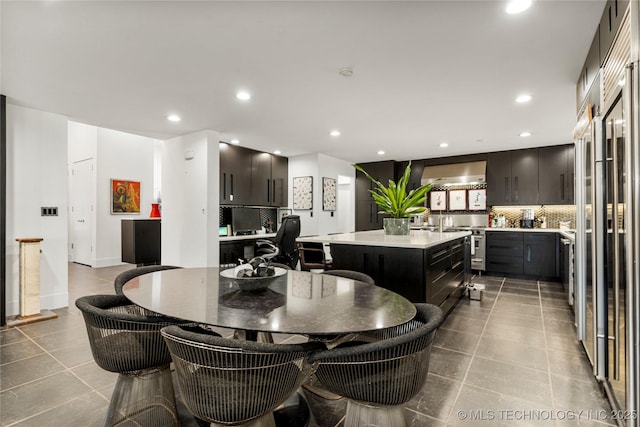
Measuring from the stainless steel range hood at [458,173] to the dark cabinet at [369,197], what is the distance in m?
0.85

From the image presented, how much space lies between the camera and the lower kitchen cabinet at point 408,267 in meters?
2.79

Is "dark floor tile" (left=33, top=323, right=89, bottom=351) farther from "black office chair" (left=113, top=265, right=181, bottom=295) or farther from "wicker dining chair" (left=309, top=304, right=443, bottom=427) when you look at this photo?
"wicker dining chair" (left=309, top=304, right=443, bottom=427)

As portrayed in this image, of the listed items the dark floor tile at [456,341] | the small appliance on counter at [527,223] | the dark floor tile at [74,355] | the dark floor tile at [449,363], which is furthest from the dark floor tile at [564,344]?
the dark floor tile at [74,355]

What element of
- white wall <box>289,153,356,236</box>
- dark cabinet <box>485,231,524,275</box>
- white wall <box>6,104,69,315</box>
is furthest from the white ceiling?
dark cabinet <box>485,231,524,275</box>

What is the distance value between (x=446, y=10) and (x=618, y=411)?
2493 millimetres

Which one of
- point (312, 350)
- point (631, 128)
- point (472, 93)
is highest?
point (472, 93)

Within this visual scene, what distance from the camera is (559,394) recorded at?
2.00 metres

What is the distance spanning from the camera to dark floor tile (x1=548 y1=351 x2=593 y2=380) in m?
2.25

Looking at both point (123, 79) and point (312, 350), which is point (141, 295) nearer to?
point (312, 350)

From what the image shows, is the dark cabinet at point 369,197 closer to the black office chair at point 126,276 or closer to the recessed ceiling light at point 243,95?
the recessed ceiling light at point 243,95

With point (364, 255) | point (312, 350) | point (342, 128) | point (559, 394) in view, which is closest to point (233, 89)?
point (342, 128)

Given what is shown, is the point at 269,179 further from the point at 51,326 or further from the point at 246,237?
the point at 51,326

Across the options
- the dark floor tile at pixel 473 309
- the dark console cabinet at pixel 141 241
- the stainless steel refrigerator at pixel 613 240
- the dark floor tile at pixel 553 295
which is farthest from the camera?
the dark console cabinet at pixel 141 241

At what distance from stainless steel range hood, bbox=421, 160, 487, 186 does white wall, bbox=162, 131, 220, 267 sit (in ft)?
13.1
